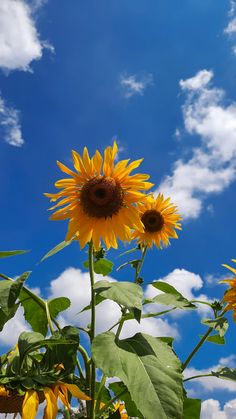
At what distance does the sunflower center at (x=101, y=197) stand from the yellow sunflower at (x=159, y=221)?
1.13 meters

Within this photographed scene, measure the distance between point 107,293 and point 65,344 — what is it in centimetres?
26

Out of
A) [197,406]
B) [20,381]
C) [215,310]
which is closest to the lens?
[20,381]

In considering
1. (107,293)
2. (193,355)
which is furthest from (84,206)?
(193,355)

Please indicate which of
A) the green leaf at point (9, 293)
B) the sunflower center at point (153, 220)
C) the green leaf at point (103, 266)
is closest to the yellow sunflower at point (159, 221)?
the sunflower center at point (153, 220)

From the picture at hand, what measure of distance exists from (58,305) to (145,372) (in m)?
0.88

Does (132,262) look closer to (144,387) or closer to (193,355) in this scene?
(193,355)

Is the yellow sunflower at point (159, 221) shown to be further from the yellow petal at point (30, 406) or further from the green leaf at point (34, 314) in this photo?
the yellow petal at point (30, 406)

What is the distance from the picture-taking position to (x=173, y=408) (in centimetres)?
185

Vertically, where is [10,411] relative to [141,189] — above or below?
below

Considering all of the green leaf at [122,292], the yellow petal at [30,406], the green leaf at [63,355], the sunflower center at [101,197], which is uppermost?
the sunflower center at [101,197]

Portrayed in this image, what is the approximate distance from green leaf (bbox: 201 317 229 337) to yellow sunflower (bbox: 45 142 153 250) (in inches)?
24.1

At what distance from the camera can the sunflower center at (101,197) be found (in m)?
2.71

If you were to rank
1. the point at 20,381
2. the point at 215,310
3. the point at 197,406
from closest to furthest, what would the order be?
the point at 20,381
the point at 197,406
the point at 215,310

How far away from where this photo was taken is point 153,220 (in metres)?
4.01
